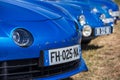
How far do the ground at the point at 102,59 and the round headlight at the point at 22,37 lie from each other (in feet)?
5.01

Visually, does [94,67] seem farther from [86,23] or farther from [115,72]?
[86,23]

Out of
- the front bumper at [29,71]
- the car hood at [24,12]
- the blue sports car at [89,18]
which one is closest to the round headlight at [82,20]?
the blue sports car at [89,18]

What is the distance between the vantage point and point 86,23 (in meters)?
6.16

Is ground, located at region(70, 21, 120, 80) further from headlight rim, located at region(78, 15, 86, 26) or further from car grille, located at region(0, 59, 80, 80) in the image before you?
car grille, located at region(0, 59, 80, 80)

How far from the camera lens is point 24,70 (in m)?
3.61

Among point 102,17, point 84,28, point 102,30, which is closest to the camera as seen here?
point 84,28

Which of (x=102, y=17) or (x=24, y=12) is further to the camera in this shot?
(x=102, y=17)

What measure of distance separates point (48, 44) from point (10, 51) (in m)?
0.42

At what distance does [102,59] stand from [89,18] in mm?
739

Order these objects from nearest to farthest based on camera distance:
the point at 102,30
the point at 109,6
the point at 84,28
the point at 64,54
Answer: the point at 64,54
the point at 84,28
the point at 102,30
the point at 109,6

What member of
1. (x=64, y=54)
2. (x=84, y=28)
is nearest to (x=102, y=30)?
(x=84, y=28)

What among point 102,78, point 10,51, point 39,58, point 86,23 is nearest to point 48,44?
point 39,58

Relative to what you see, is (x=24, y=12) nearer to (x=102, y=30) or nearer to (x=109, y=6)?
(x=102, y=30)

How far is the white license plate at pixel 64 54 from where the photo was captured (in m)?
3.70
